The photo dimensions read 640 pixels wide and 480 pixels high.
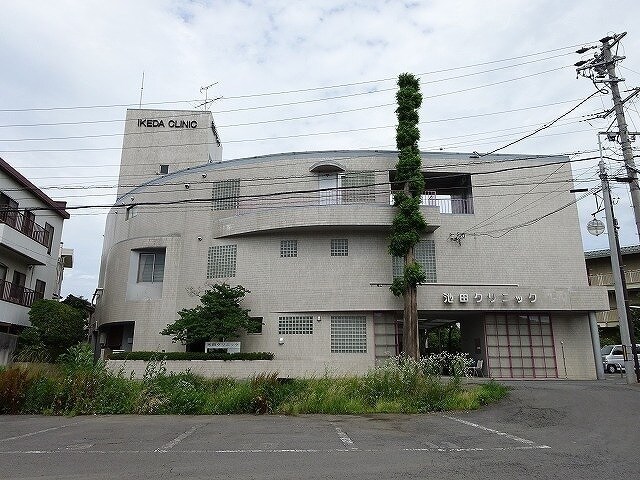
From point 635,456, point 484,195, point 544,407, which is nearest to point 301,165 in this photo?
point 484,195

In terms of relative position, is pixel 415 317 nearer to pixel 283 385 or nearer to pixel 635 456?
pixel 283 385

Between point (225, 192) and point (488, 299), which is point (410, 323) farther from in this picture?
point (225, 192)

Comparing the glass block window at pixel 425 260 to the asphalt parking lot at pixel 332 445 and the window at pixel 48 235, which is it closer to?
the asphalt parking lot at pixel 332 445

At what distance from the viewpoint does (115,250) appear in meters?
27.5

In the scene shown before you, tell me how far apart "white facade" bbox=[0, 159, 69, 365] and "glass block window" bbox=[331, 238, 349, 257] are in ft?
42.6

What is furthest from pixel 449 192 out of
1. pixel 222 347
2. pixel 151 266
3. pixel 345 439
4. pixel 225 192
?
pixel 345 439

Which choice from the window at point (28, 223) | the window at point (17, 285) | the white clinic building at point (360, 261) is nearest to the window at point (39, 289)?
the window at point (17, 285)

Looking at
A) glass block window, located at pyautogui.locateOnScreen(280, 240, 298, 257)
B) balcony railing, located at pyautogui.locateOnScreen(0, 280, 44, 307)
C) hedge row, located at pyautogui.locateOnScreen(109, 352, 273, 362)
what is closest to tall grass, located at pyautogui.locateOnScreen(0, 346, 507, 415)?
hedge row, located at pyautogui.locateOnScreen(109, 352, 273, 362)

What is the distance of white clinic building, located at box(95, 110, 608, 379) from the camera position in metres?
22.7

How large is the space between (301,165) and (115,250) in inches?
467

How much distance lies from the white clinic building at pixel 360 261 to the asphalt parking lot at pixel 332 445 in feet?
34.4

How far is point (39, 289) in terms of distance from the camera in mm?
27406

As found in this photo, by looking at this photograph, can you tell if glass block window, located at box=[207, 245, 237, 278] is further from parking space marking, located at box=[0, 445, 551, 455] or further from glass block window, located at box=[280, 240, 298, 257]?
parking space marking, located at box=[0, 445, 551, 455]

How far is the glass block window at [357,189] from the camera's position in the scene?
80.0 ft
